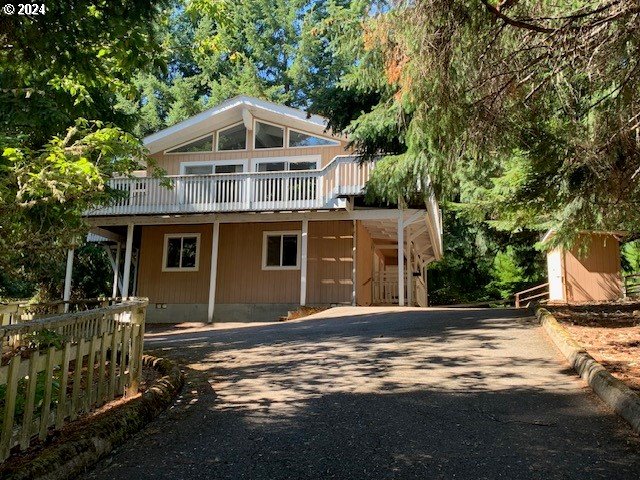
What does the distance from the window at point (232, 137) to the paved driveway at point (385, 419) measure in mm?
13124

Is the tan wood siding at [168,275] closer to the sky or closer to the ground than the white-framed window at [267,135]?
closer to the ground

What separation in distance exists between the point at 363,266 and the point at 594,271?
892cm

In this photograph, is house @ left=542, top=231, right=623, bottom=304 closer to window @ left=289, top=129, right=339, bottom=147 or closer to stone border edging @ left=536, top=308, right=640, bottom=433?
window @ left=289, top=129, right=339, bottom=147

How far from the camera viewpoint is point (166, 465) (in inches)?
135

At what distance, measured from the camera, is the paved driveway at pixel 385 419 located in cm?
334

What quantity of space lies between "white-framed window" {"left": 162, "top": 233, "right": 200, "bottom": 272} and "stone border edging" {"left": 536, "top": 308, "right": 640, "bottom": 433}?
13.6 m

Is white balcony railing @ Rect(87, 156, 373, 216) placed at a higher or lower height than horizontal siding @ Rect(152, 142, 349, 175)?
lower

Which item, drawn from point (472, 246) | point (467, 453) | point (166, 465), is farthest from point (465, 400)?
point (472, 246)

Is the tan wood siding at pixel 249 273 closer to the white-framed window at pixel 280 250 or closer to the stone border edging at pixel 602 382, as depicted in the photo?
the white-framed window at pixel 280 250

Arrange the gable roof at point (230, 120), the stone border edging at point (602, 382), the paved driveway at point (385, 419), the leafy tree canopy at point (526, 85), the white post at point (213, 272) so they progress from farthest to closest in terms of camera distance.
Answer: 1. the gable roof at point (230, 120)
2. the white post at point (213, 272)
3. the leafy tree canopy at point (526, 85)
4. the stone border edging at point (602, 382)
5. the paved driveway at point (385, 419)

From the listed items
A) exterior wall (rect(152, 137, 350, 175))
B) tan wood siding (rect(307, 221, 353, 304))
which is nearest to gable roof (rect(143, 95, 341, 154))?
exterior wall (rect(152, 137, 350, 175))

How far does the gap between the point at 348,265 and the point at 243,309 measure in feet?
12.5

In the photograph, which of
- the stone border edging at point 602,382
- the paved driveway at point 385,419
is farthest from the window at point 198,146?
the stone border edging at point 602,382

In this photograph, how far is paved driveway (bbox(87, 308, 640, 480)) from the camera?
11.0ft
